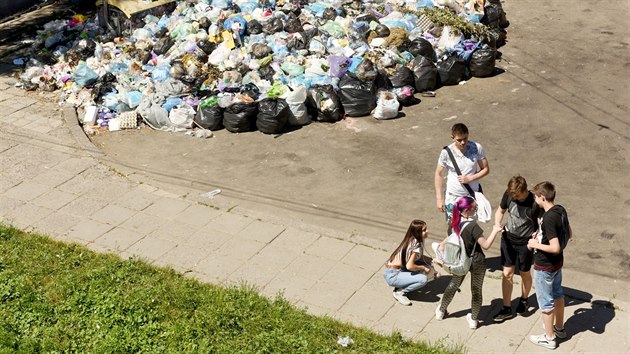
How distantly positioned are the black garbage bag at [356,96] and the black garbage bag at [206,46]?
242 centimetres

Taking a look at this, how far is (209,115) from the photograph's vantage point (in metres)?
13.0

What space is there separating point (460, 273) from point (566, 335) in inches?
45.1

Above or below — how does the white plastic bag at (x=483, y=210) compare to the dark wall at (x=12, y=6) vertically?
above

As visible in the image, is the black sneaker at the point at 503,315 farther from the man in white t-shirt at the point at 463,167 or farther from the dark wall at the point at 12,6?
the dark wall at the point at 12,6

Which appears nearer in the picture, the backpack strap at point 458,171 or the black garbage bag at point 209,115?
the backpack strap at point 458,171

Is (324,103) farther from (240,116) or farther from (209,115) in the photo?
(209,115)

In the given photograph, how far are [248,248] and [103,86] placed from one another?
532cm

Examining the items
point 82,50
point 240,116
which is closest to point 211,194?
point 240,116

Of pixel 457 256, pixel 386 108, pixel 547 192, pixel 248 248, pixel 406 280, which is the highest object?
pixel 547 192

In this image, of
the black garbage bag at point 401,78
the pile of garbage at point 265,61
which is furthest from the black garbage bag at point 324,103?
the black garbage bag at point 401,78

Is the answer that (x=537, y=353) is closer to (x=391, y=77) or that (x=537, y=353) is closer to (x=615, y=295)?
(x=615, y=295)

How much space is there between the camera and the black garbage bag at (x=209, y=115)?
42.7 ft

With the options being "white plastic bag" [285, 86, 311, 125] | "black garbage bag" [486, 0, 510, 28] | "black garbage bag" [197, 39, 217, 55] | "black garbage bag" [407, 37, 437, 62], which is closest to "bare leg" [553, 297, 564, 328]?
"white plastic bag" [285, 86, 311, 125]

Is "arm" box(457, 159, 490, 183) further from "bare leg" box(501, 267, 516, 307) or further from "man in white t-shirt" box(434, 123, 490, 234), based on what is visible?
"bare leg" box(501, 267, 516, 307)
